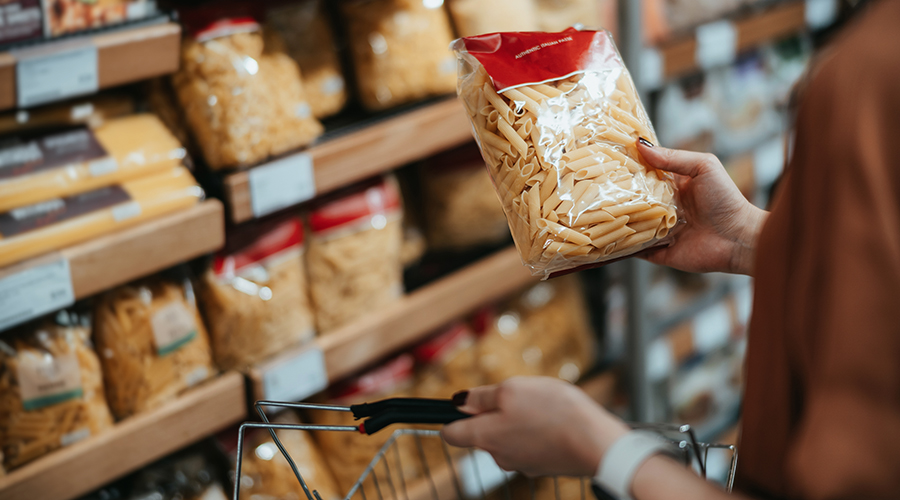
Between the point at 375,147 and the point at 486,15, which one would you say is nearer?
the point at 375,147

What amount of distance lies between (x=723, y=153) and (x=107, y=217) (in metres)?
1.81

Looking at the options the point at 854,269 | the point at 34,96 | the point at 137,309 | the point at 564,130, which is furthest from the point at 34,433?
the point at 854,269

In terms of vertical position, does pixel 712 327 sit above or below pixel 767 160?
below

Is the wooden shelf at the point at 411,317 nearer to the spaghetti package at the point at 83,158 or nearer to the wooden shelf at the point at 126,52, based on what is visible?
the spaghetti package at the point at 83,158

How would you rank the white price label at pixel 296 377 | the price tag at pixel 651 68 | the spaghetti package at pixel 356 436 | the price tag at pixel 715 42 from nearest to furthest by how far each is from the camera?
the white price label at pixel 296 377, the spaghetti package at pixel 356 436, the price tag at pixel 651 68, the price tag at pixel 715 42

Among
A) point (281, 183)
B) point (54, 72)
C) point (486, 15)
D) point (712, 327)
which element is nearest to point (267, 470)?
point (281, 183)

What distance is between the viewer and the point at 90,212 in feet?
3.41

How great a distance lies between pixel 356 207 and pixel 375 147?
13 centimetres

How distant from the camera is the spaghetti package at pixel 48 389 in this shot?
1019 millimetres

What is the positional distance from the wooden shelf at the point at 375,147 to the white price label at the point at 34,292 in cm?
27

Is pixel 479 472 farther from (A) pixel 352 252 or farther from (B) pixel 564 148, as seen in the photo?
(B) pixel 564 148

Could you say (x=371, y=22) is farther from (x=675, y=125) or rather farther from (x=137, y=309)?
(x=675, y=125)

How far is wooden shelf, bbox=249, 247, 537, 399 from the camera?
1319 millimetres

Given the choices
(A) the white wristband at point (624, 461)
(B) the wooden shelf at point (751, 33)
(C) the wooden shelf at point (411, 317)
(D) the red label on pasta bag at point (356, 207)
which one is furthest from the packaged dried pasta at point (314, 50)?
(A) the white wristband at point (624, 461)
